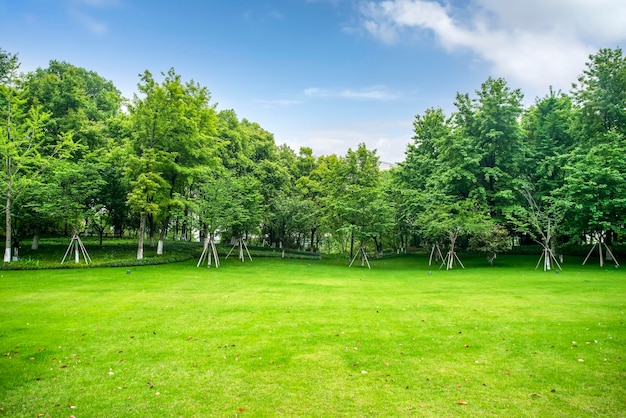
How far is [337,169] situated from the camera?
3362 cm

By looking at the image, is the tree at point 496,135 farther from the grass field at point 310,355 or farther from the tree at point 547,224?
the grass field at point 310,355

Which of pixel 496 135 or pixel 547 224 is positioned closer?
pixel 547 224

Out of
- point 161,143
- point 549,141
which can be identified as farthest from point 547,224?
point 161,143

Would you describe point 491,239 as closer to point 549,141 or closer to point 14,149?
point 549,141

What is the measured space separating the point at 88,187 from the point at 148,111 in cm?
695

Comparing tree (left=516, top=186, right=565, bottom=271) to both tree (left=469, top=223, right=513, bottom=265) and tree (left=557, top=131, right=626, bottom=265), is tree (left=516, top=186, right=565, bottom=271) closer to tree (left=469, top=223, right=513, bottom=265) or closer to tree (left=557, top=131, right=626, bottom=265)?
tree (left=557, top=131, right=626, bottom=265)

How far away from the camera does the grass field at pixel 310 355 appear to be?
16.8 ft

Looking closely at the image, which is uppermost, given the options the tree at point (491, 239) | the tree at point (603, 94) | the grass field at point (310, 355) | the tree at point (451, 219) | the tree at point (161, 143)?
the tree at point (603, 94)

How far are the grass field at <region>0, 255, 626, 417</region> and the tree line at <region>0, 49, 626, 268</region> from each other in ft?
42.1

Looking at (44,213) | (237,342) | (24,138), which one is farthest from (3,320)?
(24,138)

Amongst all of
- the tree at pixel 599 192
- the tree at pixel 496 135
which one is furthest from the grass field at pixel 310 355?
the tree at pixel 496 135

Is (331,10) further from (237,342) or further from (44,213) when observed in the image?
(44,213)

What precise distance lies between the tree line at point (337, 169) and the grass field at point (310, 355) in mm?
12844

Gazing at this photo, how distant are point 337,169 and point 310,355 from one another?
2754 cm
